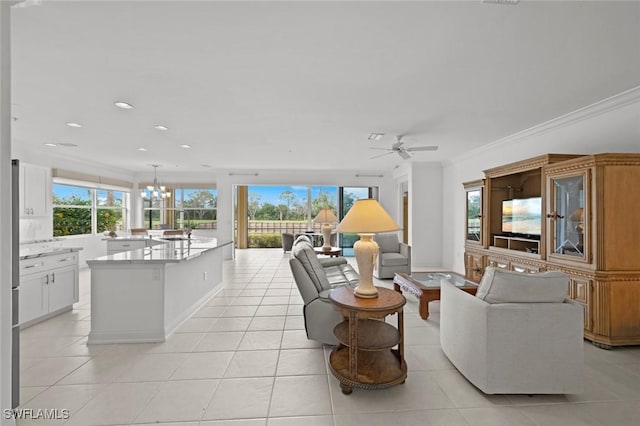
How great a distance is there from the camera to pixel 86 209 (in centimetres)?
699

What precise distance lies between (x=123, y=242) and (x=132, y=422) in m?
4.84

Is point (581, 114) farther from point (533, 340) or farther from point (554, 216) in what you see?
point (533, 340)

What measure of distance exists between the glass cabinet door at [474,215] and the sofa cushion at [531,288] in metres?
2.83

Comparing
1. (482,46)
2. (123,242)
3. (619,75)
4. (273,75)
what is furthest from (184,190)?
(619,75)

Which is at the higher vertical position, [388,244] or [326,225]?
[326,225]

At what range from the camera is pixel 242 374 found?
7.84 feet

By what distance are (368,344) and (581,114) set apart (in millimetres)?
3732

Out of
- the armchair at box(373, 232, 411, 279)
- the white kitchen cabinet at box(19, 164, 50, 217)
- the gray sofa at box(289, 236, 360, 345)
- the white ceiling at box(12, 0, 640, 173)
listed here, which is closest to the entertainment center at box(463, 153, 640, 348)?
the white ceiling at box(12, 0, 640, 173)

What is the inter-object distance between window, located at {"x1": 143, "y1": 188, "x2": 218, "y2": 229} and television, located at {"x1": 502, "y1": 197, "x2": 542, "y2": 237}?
7241 millimetres

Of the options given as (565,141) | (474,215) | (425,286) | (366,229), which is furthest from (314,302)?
(565,141)

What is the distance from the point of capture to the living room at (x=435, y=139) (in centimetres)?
189

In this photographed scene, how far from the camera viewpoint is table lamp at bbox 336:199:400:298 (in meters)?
2.30

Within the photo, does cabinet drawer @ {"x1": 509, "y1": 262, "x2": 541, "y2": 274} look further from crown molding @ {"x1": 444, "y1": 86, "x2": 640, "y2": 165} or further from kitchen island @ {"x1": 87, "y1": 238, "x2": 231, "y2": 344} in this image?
kitchen island @ {"x1": 87, "y1": 238, "x2": 231, "y2": 344}

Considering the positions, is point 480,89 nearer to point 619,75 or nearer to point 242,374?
point 619,75
